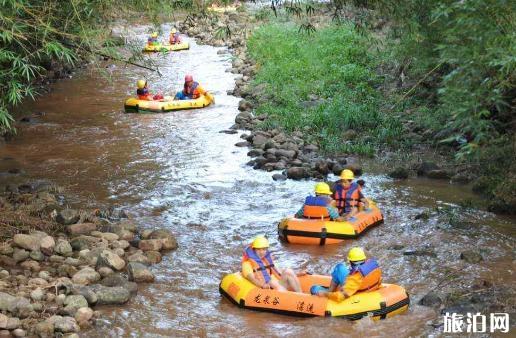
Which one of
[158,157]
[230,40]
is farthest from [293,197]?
[230,40]

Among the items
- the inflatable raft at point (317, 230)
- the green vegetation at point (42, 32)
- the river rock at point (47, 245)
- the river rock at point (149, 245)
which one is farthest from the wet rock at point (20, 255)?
the inflatable raft at point (317, 230)

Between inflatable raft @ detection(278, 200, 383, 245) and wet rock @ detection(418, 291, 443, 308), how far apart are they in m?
2.18

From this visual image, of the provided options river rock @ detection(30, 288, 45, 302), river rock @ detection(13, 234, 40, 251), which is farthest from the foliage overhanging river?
river rock @ detection(13, 234, 40, 251)

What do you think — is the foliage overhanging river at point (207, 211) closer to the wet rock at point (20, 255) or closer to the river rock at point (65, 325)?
the river rock at point (65, 325)

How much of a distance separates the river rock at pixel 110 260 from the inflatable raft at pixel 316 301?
150 cm

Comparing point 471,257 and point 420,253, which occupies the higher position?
point 471,257

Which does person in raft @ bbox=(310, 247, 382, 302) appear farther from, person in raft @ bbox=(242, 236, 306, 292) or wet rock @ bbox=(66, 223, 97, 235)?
wet rock @ bbox=(66, 223, 97, 235)

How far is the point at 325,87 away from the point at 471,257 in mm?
9496

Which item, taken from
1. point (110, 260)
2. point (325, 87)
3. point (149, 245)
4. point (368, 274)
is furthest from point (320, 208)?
point (325, 87)

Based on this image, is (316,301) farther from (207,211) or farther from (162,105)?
(162,105)

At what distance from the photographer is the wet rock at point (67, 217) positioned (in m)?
9.62

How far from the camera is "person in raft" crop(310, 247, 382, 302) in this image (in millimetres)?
7336

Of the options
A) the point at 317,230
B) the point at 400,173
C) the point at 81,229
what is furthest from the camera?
the point at 400,173

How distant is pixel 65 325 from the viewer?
6.94 metres
